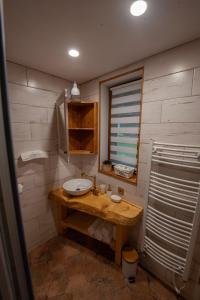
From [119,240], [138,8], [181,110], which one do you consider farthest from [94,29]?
[119,240]

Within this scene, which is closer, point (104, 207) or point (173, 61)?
point (173, 61)

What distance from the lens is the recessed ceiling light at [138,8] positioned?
2.53 feet

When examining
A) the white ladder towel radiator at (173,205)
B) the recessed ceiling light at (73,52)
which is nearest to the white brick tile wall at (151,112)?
the white ladder towel radiator at (173,205)

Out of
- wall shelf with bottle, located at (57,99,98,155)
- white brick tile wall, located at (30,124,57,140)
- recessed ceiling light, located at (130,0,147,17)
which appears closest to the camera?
recessed ceiling light, located at (130,0,147,17)

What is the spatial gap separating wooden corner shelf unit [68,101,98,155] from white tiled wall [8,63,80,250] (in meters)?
0.27

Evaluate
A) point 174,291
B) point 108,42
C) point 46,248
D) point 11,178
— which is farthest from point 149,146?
point 46,248

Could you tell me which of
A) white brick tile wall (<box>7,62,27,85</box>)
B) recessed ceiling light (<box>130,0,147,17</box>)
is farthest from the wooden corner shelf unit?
recessed ceiling light (<box>130,0,147,17</box>)

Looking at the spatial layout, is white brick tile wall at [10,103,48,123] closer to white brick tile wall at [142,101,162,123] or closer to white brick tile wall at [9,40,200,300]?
white brick tile wall at [9,40,200,300]

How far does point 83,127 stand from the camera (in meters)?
2.12

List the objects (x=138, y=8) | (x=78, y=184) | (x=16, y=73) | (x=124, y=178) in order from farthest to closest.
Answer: (x=78, y=184) → (x=124, y=178) → (x=16, y=73) → (x=138, y=8)

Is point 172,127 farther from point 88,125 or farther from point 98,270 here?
point 98,270

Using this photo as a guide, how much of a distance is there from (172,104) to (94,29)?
0.87 m

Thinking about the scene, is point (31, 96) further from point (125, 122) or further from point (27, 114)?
point (125, 122)

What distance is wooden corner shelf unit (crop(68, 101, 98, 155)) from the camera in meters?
1.92
